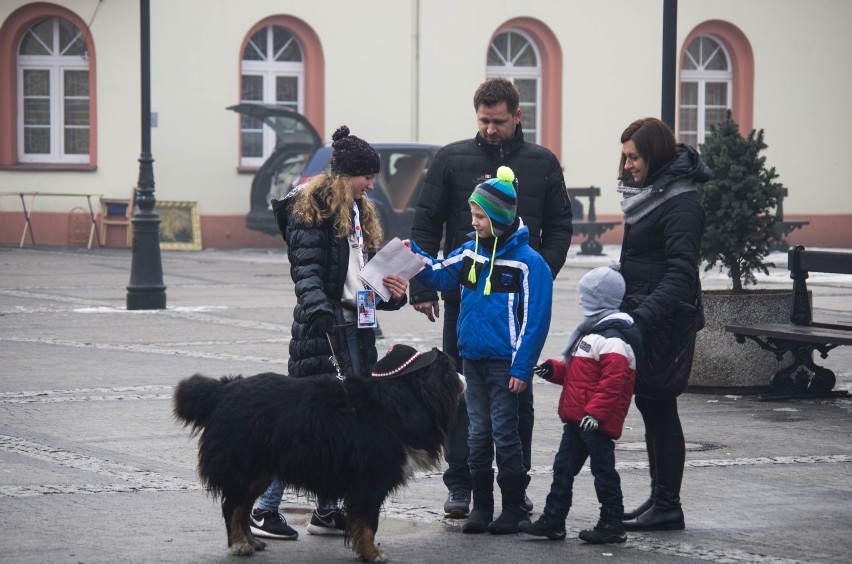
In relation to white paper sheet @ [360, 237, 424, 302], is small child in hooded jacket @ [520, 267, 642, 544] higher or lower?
lower

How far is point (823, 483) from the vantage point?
7680mm

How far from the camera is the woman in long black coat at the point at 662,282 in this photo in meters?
6.71

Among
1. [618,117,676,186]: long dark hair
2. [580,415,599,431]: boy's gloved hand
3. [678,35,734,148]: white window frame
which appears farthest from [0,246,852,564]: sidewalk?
[678,35,734,148]: white window frame

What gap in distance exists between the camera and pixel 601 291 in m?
6.59

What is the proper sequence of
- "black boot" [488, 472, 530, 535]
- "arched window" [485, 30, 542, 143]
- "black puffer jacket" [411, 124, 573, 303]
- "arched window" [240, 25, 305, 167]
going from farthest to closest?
"arched window" [485, 30, 542, 143] < "arched window" [240, 25, 305, 167] < "black puffer jacket" [411, 124, 573, 303] < "black boot" [488, 472, 530, 535]

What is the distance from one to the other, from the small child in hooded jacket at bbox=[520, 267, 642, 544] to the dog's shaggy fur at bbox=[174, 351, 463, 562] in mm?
615

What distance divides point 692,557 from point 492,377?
1.15 m

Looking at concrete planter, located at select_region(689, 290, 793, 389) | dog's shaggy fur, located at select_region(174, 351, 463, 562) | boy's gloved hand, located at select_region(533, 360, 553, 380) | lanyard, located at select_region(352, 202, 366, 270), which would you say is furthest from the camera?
concrete planter, located at select_region(689, 290, 793, 389)

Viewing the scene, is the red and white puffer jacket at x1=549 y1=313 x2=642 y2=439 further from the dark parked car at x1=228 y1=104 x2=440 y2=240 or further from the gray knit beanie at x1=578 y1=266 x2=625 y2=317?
the dark parked car at x1=228 y1=104 x2=440 y2=240

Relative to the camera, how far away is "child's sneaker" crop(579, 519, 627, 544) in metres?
6.43

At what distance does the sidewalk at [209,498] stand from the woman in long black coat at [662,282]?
252 mm

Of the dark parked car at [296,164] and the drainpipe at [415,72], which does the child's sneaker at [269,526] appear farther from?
the drainpipe at [415,72]

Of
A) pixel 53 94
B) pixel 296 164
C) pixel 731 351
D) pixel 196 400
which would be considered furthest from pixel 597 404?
pixel 53 94

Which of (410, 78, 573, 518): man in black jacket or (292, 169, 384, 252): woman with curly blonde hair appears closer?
(292, 169, 384, 252): woman with curly blonde hair
